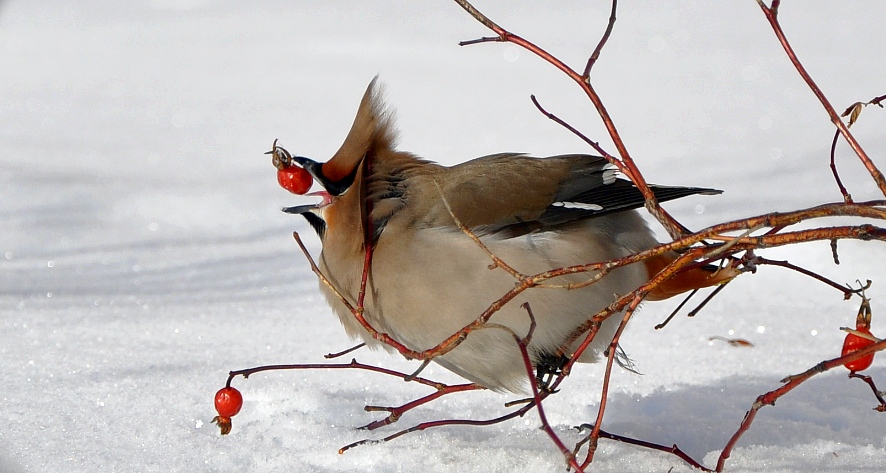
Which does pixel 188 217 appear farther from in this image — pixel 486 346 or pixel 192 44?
pixel 192 44

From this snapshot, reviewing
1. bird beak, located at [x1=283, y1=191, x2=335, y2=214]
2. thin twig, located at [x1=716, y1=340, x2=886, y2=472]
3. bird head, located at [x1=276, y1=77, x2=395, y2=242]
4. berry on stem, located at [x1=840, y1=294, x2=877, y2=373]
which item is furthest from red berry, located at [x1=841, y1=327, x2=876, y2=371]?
bird beak, located at [x1=283, y1=191, x2=335, y2=214]

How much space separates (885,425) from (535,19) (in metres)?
6.09

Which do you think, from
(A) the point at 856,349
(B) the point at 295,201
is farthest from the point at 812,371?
(B) the point at 295,201

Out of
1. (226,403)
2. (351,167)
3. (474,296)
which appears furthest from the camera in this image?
(351,167)

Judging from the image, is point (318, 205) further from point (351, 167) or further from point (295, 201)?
point (295, 201)

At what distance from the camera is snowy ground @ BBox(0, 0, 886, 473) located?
8.98ft

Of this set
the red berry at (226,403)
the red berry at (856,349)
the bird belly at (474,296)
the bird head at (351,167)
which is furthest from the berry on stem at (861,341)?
the red berry at (226,403)

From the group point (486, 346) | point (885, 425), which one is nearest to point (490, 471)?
point (486, 346)

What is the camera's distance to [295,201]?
5.60 m

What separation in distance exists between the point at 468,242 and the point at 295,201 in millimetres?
3077

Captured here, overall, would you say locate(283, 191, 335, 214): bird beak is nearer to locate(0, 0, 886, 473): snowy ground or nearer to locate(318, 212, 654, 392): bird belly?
locate(318, 212, 654, 392): bird belly

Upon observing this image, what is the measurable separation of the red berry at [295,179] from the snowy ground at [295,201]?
2.22 ft

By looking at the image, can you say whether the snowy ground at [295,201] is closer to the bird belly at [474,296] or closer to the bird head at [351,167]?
the bird belly at [474,296]

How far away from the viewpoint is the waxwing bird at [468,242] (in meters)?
2.63
